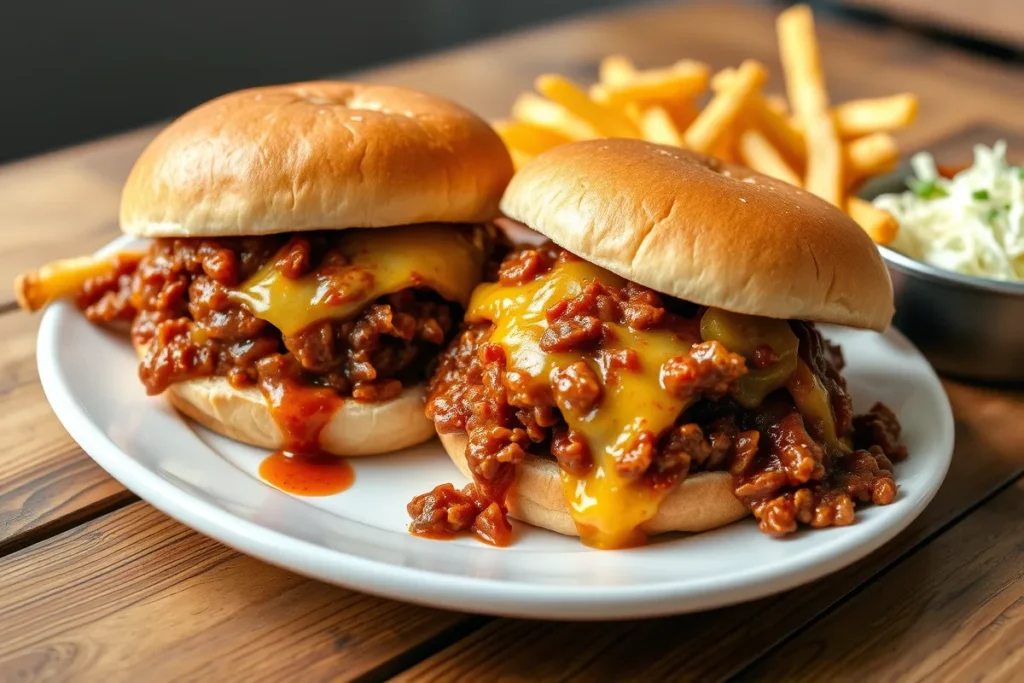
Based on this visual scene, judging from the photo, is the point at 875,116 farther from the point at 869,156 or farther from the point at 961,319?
the point at 961,319

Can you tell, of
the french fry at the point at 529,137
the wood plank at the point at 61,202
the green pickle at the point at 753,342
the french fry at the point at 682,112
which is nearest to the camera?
the green pickle at the point at 753,342

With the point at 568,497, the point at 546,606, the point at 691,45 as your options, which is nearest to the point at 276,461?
the point at 568,497

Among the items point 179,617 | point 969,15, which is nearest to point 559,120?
point 179,617

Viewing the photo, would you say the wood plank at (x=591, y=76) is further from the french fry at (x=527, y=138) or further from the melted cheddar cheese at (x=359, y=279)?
the melted cheddar cheese at (x=359, y=279)

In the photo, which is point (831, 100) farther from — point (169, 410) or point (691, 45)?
point (169, 410)

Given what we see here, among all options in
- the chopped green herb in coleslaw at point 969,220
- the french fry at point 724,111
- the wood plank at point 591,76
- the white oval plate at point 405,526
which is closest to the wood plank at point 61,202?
the wood plank at point 591,76
